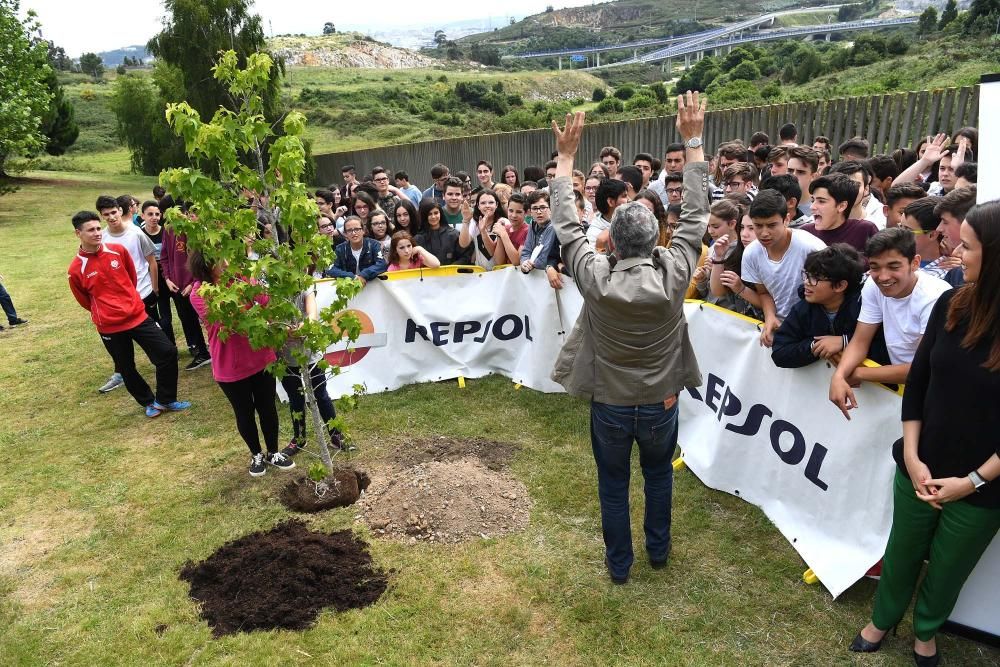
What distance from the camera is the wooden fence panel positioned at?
8.95 metres

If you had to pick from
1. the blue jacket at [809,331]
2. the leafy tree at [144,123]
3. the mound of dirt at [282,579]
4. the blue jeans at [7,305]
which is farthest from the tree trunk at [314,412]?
the leafy tree at [144,123]

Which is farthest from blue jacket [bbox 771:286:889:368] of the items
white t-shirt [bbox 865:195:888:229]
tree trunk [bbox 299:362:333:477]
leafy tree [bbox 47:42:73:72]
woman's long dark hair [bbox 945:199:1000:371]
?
leafy tree [bbox 47:42:73:72]

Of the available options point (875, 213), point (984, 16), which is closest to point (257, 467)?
point (875, 213)

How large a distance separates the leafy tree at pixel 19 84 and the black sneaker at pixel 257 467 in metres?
23.7

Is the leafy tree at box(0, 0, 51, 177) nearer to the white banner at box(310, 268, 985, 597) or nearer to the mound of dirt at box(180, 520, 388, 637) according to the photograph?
the white banner at box(310, 268, 985, 597)

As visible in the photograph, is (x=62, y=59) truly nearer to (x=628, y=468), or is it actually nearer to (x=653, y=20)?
(x=653, y=20)

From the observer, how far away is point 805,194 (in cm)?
609

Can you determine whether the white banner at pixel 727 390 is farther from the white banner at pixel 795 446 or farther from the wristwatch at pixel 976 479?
the wristwatch at pixel 976 479

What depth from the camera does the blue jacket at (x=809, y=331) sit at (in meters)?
3.76

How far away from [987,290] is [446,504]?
3.50 metres

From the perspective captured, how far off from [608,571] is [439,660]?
3.89 feet

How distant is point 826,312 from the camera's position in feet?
12.8

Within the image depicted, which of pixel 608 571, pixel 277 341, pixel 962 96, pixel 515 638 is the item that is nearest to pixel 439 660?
pixel 515 638

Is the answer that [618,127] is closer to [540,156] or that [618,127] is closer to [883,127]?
[540,156]
